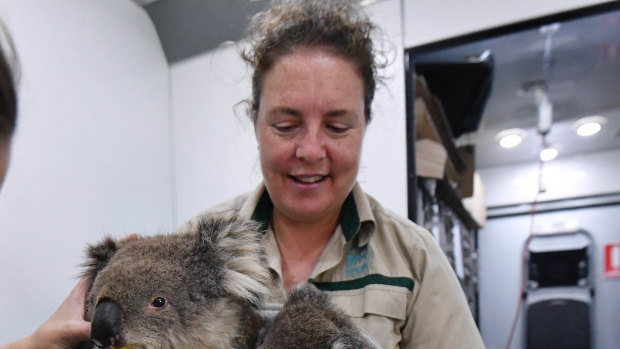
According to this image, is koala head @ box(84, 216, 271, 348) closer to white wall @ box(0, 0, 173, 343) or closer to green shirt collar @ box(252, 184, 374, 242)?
green shirt collar @ box(252, 184, 374, 242)

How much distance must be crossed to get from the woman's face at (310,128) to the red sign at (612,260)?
1.78 metres

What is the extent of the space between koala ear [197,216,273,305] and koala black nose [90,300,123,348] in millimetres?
215

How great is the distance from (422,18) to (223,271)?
1.85 metres

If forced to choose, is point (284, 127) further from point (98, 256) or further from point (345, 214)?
point (98, 256)

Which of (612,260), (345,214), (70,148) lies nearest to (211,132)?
(70,148)

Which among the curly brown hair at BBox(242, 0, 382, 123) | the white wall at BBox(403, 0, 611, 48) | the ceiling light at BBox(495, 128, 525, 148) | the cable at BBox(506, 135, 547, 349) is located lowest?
the cable at BBox(506, 135, 547, 349)

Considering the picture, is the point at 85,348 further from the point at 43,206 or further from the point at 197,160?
the point at 197,160

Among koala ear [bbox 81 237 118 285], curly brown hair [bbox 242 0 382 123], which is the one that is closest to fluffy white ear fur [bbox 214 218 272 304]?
koala ear [bbox 81 237 118 285]

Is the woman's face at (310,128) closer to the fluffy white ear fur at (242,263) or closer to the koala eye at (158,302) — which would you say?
the fluffy white ear fur at (242,263)

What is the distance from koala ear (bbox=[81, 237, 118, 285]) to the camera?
38.0 inches

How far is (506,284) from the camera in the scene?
8.59 feet

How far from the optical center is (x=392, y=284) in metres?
1.30

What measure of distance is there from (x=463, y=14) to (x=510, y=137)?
898mm

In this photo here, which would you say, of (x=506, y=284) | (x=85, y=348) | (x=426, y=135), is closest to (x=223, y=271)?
(x=85, y=348)
